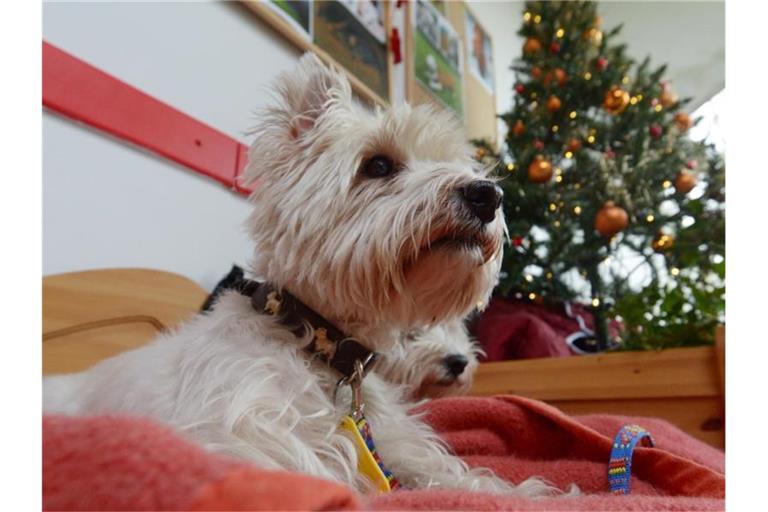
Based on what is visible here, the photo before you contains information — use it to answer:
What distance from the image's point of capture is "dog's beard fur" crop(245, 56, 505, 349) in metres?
0.78

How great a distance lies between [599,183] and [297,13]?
1.44 meters

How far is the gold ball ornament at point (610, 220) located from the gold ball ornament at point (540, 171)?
0.27 m

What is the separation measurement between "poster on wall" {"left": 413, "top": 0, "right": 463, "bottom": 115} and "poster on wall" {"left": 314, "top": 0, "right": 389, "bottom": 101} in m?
0.30

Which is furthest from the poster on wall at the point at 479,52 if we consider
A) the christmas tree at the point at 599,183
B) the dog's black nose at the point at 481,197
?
the dog's black nose at the point at 481,197

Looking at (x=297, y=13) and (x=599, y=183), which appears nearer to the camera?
(x=297, y=13)

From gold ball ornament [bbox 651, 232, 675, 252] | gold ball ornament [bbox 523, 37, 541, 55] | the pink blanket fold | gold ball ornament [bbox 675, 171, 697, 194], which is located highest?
gold ball ornament [bbox 523, 37, 541, 55]

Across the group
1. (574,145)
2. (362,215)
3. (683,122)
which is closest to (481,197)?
(362,215)

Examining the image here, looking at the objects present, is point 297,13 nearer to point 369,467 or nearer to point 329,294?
point 329,294

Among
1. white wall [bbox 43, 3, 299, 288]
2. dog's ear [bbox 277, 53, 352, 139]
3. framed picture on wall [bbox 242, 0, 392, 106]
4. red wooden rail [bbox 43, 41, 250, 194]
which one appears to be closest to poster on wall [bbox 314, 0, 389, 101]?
framed picture on wall [bbox 242, 0, 392, 106]

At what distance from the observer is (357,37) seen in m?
2.46

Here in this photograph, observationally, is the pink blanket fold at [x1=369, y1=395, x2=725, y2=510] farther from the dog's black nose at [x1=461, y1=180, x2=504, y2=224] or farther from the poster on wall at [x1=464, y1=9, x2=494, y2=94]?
the poster on wall at [x1=464, y1=9, x2=494, y2=94]

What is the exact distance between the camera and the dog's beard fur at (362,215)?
782 millimetres

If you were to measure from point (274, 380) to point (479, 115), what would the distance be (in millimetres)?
3189
